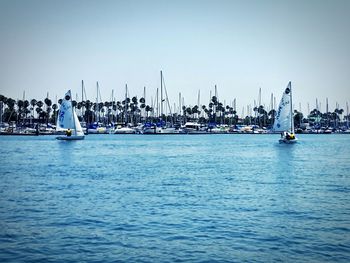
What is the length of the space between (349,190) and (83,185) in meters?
20.7

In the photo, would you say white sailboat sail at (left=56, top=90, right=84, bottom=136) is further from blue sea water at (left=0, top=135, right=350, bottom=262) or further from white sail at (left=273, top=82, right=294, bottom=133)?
blue sea water at (left=0, top=135, right=350, bottom=262)

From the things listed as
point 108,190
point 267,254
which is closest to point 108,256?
point 267,254

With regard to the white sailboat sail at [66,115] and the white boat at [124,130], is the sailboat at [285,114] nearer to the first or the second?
the white sailboat sail at [66,115]

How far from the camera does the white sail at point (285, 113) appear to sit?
92.1 m

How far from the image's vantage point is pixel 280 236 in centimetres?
1828

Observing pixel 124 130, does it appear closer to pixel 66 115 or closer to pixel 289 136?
pixel 66 115

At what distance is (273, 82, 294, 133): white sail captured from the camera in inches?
3625

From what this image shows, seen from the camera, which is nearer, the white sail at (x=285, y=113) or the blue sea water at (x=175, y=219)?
the blue sea water at (x=175, y=219)

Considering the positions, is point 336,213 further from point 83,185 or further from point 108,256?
point 83,185

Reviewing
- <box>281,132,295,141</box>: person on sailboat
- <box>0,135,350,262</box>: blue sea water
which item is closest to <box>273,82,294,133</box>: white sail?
<box>281,132,295,141</box>: person on sailboat

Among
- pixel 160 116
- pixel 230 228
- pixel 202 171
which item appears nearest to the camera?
pixel 230 228

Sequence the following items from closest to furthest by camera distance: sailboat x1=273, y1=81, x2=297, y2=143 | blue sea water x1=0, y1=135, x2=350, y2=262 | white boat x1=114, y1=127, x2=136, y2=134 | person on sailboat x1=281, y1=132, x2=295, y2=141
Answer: blue sea water x1=0, y1=135, x2=350, y2=262 < sailboat x1=273, y1=81, x2=297, y2=143 < person on sailboat x1=281, y1=132, x2=295, y2=141 < white boat x1=114, y1=127, x2=136, y2=134

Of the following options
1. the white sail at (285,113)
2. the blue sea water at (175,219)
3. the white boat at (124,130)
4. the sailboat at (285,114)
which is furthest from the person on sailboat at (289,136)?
the white boat at (124,130)

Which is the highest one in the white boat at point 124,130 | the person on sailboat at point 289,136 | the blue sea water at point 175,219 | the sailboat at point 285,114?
the sailboat at point 285,114
